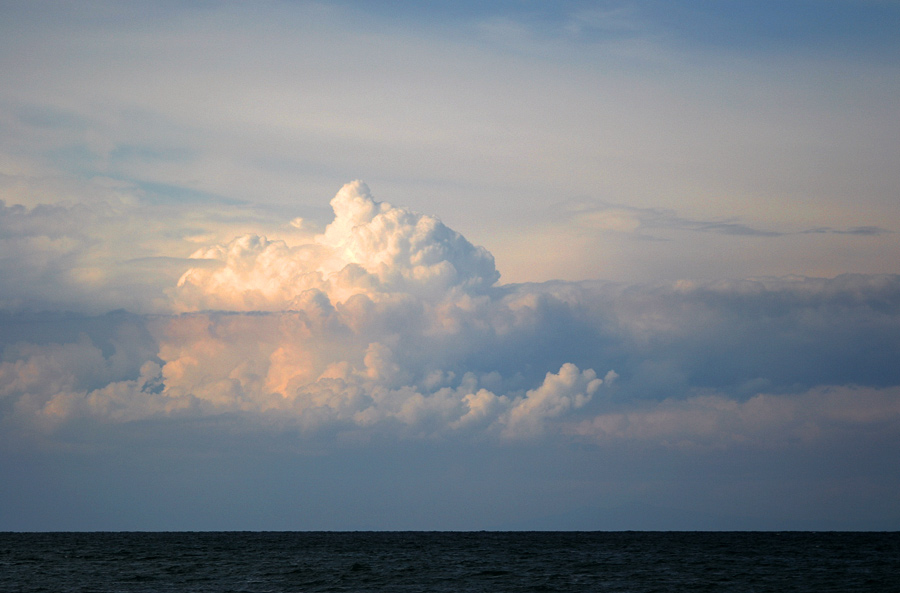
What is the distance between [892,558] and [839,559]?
10194 millimetres

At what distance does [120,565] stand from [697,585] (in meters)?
86.0

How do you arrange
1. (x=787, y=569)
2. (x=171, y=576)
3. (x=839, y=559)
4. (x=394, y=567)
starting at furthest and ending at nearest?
1. (x=839, y=559)
2. (x=394, y=567)
3. (x=787, y=569)
4. (x=171, y=576)

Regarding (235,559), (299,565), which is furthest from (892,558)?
(235,559)

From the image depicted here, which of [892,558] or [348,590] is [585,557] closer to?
[892,558]

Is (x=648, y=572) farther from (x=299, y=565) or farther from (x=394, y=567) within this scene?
(x=299, y=565)

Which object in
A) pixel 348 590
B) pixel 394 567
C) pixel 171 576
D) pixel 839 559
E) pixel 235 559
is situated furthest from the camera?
pixel 235 559

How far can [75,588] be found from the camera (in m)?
88.9

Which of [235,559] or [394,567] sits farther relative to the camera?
[235,559]

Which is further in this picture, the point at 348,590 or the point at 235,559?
the point at 235,559

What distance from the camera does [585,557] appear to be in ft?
500

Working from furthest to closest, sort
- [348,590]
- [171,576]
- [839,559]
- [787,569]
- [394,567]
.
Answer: [839,559] → [394,567] → [787,569] → [171,576] → [348,590]

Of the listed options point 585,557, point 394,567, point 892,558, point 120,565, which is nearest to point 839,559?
point 892,558

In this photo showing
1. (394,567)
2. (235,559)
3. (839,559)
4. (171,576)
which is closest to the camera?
(171,576)

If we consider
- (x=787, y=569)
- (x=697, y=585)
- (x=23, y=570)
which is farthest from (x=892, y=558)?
(x=23, y=570)
